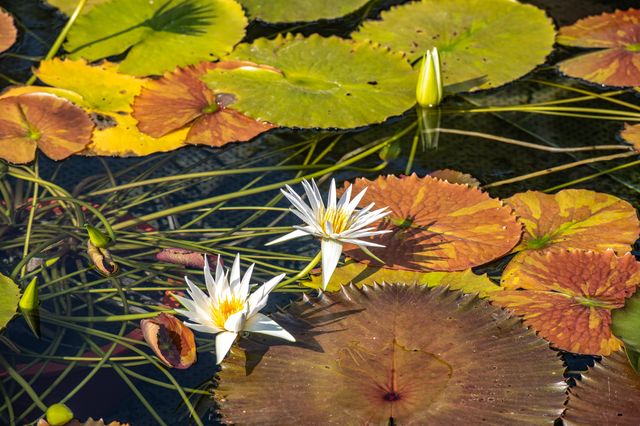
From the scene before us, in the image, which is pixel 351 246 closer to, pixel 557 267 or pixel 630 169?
pixel 557 267

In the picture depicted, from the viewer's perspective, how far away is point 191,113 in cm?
284

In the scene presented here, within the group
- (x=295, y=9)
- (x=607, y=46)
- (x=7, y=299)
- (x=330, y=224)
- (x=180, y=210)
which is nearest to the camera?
(x=330, y=224)

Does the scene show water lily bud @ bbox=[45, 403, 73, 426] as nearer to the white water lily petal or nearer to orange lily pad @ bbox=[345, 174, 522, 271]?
the white water lily petal

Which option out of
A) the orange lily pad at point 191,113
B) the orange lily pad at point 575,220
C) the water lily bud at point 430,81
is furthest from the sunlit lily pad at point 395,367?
the water lily bud at point 430,81

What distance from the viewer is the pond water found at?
77.3 inches

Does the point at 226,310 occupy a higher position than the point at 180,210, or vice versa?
the point at 226,310

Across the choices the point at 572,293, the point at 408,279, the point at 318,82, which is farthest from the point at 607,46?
the point at 408,279

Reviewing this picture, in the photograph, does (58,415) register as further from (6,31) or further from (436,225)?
(6,31)

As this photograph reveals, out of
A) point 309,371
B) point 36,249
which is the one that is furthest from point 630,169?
point 36,249

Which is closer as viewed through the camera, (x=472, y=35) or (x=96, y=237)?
(x=96, y=237)

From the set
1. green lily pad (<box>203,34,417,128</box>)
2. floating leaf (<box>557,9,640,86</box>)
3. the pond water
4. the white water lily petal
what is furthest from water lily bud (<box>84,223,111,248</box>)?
floating leaf (<box>557,9,640,86</box>)

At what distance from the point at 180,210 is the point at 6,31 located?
1401mm

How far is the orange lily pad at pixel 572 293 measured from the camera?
1.97 meters

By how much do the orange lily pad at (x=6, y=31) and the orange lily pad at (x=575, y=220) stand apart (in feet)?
6.96
